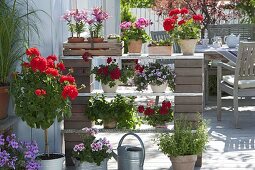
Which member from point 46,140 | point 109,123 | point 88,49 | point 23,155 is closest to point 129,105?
point 109,123

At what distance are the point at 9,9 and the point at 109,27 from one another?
18.9 feet

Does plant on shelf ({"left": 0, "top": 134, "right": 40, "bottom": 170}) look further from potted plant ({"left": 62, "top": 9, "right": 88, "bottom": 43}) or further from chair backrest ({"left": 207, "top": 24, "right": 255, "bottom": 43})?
chair backrest ({"left": 207, "top": 24, "right": 255, "bottom": 43})

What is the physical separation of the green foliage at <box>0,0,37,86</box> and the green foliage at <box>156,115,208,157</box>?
4.62 ft

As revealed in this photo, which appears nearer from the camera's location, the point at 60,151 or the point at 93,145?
the point at 93,145

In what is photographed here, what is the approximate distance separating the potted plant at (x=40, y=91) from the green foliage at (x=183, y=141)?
1031 millimetres

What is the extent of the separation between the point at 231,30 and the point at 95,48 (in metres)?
5.05

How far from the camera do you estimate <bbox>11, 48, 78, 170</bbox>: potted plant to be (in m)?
4.32

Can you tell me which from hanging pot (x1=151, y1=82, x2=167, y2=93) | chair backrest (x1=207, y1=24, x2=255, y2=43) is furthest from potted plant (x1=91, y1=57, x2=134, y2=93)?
chair backrest (x1=207, y1=24, x2=255, y2=43)

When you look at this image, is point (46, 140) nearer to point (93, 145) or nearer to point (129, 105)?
point (93, 145)

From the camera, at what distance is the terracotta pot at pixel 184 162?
5.06 metres

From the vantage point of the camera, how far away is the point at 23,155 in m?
4.29

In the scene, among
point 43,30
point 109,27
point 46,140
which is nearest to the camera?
point 46,140

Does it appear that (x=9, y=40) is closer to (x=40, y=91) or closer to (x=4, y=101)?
(x=4, y=101)

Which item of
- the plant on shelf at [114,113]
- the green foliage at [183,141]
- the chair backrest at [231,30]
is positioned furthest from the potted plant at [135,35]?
the chair backrest at [231,30]
